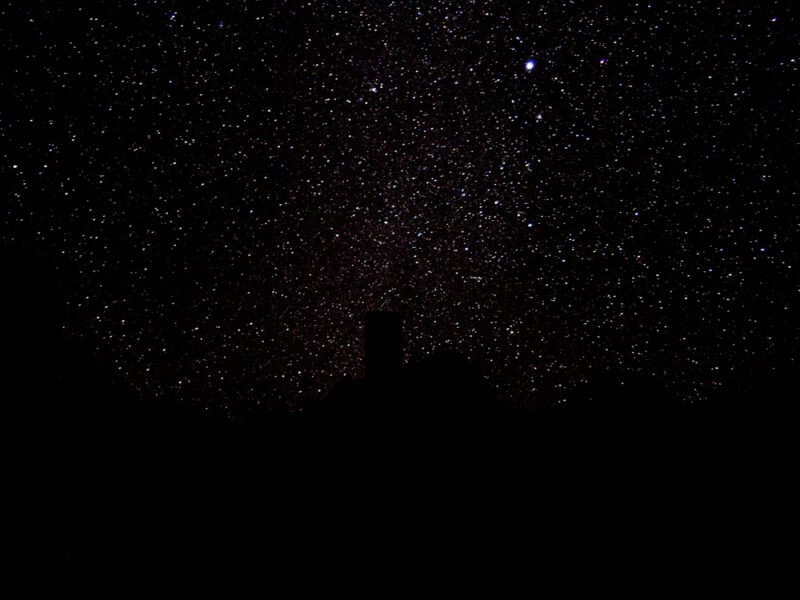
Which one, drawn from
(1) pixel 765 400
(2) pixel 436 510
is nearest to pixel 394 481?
(2) pixel 436 510

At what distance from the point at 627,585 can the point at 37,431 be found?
3.85 feet

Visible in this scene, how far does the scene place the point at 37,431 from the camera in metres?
0.96

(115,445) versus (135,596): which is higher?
(115,445)

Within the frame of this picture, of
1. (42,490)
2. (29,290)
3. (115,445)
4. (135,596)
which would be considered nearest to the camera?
(135,596)

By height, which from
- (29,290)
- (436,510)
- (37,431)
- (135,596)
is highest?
(29,290)

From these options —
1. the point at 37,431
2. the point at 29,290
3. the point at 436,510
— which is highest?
the point at 29,290

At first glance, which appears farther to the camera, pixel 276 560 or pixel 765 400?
pixel 765 400

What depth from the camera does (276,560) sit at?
0.79 meters

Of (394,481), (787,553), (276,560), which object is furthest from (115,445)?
(787,553)

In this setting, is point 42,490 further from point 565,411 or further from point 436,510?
point 565,411

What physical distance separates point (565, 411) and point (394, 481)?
450 mm

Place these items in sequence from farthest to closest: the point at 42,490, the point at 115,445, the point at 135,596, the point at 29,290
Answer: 1. the point at 29,290
2. the point at 115,445
3. the point at 42,490
4. the point at 135,596

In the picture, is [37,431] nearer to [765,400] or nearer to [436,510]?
[436,510]

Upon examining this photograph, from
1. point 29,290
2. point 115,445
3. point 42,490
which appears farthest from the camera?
point 29,290
